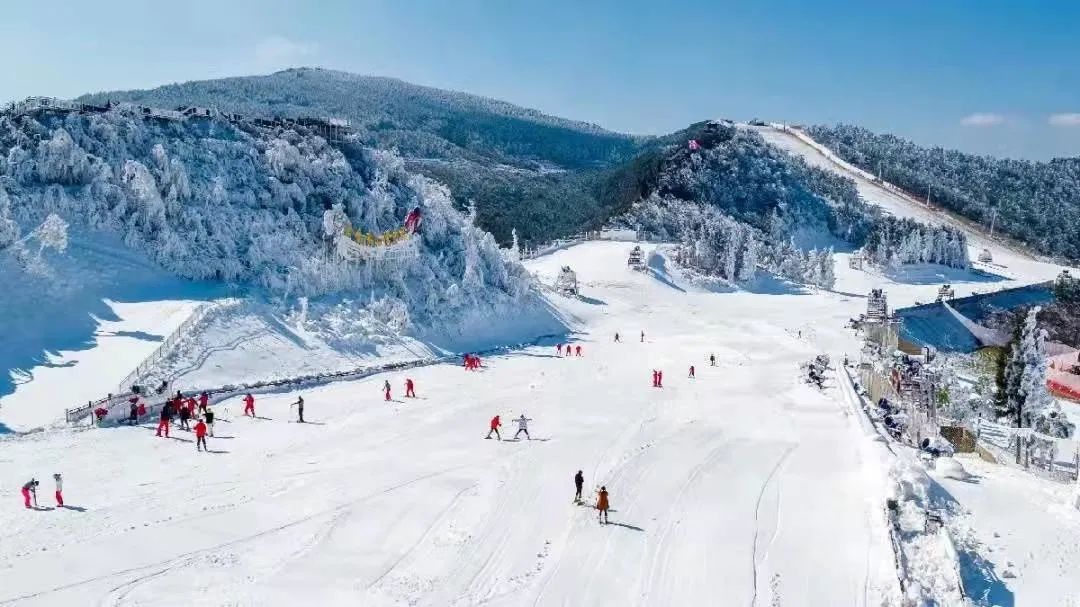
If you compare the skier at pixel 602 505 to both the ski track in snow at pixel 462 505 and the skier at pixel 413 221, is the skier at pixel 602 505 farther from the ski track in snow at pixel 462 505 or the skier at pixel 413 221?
the skier at pixel 413 221

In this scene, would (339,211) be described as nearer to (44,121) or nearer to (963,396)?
(44,121)

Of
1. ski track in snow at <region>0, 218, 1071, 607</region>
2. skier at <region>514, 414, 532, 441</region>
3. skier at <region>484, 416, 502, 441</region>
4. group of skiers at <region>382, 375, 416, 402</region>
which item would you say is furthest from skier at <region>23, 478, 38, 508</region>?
group of skiers at <region>382, 375, 416, 402</region>

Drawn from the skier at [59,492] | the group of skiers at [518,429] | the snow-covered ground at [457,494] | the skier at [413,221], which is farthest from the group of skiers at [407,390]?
the skier at [413,221]

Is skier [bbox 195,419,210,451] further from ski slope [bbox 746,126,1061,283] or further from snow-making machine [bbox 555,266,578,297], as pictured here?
ski slope [bbox 746,126,1061,283]

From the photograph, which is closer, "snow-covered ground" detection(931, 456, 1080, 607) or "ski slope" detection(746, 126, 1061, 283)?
"snow-covered ground" detection(931, 456, 1080, 607)

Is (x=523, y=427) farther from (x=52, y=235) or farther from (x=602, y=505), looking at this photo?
(x=52, y=235)
